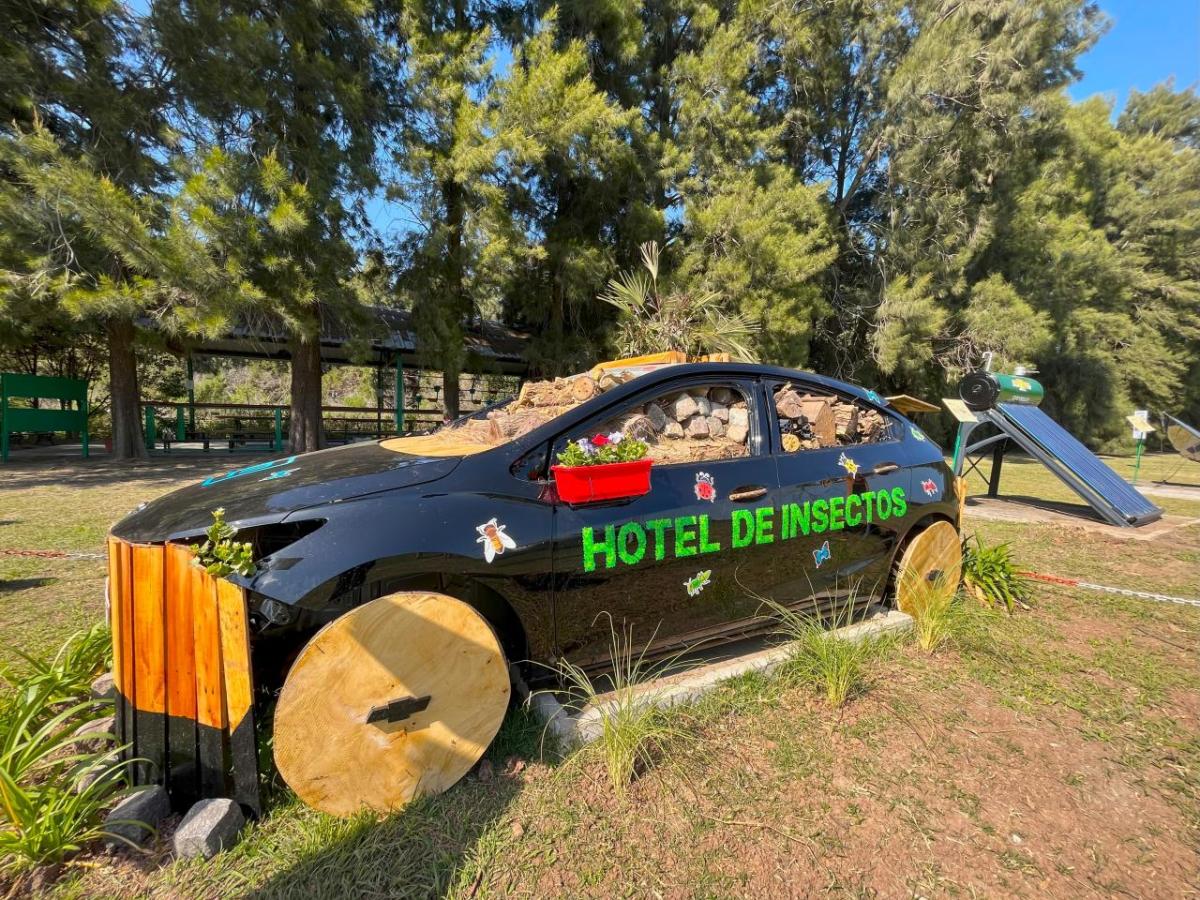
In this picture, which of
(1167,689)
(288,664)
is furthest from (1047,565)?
(288,664)

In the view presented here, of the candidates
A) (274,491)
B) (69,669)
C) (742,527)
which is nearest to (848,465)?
(742,527)

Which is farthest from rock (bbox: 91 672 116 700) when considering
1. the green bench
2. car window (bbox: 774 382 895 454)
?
the green bench

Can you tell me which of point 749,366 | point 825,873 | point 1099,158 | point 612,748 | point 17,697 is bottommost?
point 825,873

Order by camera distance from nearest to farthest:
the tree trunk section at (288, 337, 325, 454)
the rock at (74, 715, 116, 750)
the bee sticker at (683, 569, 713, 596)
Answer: the rock at (74, 715, 116, 750)
the bee sticker at (683, 569, 713, 596)
the tree trunk section at (288, 337, 325, 454)

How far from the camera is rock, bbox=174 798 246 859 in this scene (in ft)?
5.33

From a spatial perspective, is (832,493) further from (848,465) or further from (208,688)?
(208,688)

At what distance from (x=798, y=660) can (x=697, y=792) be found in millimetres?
972

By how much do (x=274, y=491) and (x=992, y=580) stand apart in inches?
174

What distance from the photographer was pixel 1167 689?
112 inches

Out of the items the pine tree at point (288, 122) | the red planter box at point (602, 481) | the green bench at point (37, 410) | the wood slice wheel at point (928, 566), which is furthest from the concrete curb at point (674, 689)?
the green bench at point (37, 410)

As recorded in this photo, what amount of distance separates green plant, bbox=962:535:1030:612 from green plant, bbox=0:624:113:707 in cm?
487

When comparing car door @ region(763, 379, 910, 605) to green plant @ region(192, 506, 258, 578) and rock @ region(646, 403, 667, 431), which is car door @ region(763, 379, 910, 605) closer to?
rock @ region(646, 403, 667, 431)

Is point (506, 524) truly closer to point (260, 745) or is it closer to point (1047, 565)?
point (260, 745)

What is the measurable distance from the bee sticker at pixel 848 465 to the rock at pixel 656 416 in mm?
1042
